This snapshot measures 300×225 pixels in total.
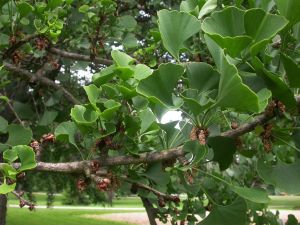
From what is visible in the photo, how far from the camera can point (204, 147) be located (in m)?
1.34

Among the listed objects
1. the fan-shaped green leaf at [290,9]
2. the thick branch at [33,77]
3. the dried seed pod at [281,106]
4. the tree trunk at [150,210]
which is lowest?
the tree trunk at [150,210]

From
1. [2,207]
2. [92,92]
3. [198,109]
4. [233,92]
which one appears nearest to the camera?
[233,92]

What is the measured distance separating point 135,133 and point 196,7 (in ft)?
1.56

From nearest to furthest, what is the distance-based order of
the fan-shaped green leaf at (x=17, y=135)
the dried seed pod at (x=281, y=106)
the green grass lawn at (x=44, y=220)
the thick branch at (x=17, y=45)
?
the dried seed pod at (x=281, y=106), the fan-shaped green leaf at (x=17, y=135), the thick branch at (x=17, y=45), the green grass lawn at (x=44, y=220)

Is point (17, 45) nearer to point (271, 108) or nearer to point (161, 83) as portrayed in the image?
point (161, 83)

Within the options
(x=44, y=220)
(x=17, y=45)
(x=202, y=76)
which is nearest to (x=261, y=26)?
(x=202, y=76)

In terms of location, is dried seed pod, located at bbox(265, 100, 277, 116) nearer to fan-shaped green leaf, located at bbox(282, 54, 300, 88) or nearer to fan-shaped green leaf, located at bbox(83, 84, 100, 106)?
fan-shaped green leaf, located at bbox(282, 54, 300, 88)

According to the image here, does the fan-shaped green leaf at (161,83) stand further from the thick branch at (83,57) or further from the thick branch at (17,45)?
the thick branch at (83,57)

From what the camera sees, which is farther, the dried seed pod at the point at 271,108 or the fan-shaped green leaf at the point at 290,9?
the dried seed pod at the point at 271,108

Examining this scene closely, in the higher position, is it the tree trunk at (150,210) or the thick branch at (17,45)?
the thick branch at (17,45)

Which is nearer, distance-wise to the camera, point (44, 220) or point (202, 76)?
point (202, 76)

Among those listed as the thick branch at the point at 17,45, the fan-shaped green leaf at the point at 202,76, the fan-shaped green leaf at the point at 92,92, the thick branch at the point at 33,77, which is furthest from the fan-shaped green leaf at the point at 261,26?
the thick branch at the point at 33,77

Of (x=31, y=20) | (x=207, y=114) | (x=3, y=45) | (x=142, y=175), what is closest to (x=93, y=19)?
(x=31, y=20)

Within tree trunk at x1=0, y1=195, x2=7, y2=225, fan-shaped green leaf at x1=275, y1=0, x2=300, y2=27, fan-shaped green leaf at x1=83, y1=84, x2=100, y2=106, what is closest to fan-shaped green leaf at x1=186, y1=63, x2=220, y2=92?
fan-shaped green leaf at x1=275, y1=0, x2=300, y2=27
